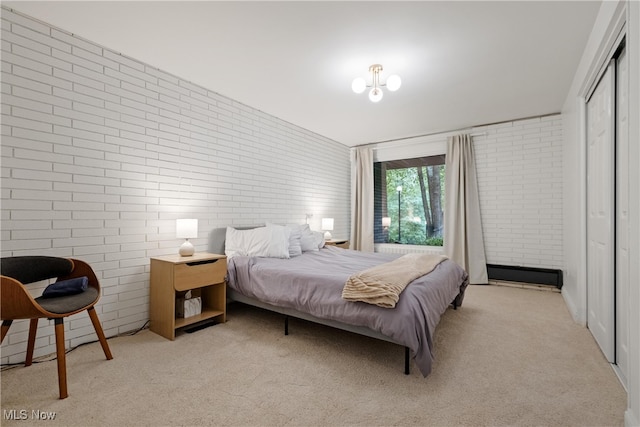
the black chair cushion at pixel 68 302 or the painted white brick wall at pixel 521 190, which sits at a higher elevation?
the painted white brick wall at pixel 521 190

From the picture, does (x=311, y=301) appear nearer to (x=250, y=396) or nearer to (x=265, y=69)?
(x=250, y=396)

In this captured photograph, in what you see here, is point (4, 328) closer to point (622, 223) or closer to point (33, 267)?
point (33, 267)

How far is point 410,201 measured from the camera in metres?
5.61

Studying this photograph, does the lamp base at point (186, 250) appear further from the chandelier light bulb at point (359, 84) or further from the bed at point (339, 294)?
the chandelier light bulb at point (359, 84)

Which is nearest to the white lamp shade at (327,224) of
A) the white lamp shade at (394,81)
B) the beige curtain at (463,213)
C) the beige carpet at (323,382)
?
the beige curtain at (463,213)

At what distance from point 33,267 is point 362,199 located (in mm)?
4819

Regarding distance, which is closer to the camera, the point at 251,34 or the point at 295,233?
the point at 251,34

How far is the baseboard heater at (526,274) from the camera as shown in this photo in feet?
13.7

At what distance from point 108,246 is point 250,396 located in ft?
6.17

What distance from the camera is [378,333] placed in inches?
83.5

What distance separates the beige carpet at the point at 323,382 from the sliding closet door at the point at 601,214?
9.7 inches

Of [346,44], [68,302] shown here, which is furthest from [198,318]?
[346,44]

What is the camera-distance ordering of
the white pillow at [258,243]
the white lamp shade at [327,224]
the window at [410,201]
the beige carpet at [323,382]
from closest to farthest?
the beige carpet at [323,382] → the white pillow at [258,243] → the white lamp shade at [327,224] → the window at [410,201]

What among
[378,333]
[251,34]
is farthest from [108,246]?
[378,333]
